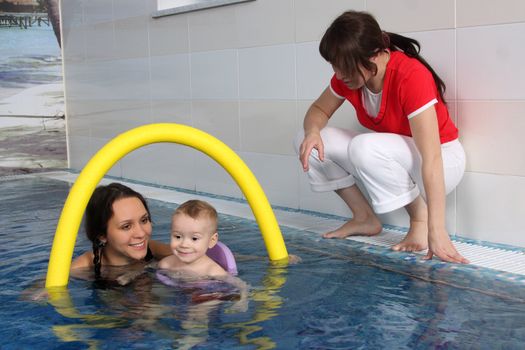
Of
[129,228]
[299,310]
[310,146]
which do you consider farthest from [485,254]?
[129,228]

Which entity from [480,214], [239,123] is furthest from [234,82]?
[480,214]

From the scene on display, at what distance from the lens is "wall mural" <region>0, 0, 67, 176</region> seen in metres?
7.09

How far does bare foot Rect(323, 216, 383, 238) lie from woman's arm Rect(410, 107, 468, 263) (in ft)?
2.00

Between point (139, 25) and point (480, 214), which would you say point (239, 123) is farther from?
point (480, 214)

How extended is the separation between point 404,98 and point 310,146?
0.48m

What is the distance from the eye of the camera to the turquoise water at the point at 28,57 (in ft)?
23.2

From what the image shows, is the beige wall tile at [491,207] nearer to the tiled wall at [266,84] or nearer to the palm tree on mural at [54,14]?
the tiled wall at [266,84]

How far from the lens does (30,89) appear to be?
718cm

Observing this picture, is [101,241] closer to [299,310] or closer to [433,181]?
[299,310]

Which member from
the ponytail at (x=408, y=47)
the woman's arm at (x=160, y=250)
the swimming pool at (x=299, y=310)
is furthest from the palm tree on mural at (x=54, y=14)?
the ponytail at (x=408, y=47)

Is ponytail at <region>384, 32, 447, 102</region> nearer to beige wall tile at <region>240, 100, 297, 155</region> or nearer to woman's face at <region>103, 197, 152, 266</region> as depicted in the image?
beige wall tile at <region>240, 100, 297, 155</region>

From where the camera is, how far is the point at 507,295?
8.48 ft

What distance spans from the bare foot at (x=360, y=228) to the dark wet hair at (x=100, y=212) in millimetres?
1136

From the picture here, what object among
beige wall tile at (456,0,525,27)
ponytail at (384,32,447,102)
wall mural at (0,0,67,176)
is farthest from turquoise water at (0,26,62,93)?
beige wall tile at (456,0,525,27)
